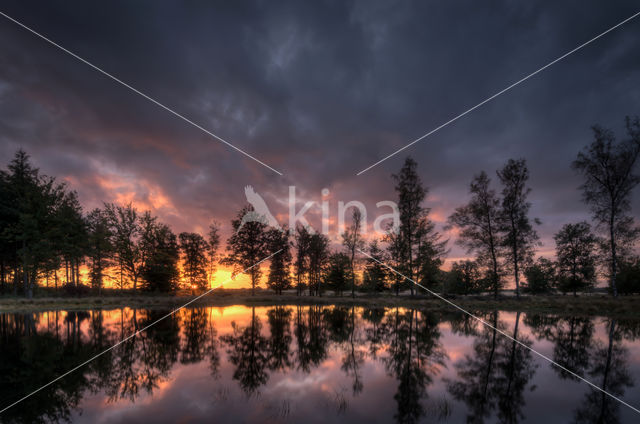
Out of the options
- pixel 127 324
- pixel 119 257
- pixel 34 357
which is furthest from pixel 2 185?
pixel 34 357

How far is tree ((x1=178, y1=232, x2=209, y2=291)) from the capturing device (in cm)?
5456

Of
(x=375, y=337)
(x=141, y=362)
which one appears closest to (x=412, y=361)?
(x=375, y=337)

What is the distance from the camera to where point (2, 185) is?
137 feet

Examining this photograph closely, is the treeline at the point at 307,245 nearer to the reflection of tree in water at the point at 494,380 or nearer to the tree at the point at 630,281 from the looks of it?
the tree at the point at 630,281

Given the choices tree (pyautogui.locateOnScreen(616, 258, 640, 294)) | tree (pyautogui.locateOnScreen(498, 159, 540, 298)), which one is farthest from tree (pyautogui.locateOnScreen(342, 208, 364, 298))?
tree (pyautogui.locateOnScreen(616, 258, 640, 294))

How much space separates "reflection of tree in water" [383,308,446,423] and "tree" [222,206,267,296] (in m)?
31.0

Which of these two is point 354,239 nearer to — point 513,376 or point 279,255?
point 279,255

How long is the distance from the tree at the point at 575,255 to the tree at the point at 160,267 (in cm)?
7142

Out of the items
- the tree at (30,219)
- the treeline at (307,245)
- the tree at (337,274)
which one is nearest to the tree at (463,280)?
the treeline at (307,245)

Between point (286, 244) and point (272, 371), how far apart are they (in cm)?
4294

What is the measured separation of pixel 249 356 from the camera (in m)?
11.9

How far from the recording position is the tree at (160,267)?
47.2m

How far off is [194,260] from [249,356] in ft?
166

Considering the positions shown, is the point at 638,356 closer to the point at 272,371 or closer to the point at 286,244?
the point at 272,371
